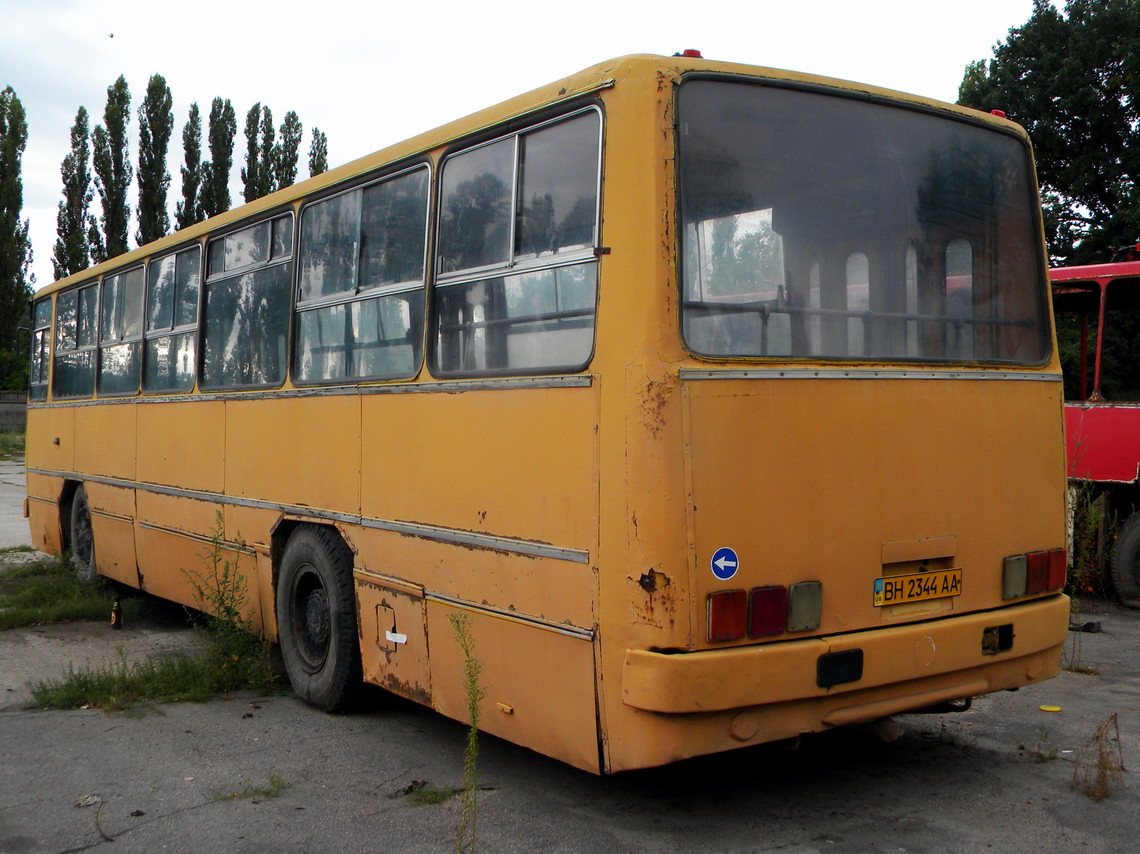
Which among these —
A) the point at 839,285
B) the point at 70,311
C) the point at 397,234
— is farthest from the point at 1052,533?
the point at 70,311

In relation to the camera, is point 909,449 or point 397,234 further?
point 397,234

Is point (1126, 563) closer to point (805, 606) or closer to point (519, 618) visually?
point (805, 606)

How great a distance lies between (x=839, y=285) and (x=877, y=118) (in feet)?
2.48

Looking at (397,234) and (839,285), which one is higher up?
(397,234)

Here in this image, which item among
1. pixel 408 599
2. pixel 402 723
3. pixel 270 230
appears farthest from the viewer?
pixel 270 230

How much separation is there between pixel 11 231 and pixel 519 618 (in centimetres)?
4682

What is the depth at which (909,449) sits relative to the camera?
15.3 ft

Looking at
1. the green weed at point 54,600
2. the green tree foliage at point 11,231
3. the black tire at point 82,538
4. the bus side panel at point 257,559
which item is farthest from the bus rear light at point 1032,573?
the green tree foliage at point 11,231

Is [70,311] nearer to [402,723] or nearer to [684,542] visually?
[402,723]

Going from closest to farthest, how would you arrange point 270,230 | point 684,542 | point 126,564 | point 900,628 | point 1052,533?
point 684,542, point 900,628, point 1052,533, point 270,230, point 126,564

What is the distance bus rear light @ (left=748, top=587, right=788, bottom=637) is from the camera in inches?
164

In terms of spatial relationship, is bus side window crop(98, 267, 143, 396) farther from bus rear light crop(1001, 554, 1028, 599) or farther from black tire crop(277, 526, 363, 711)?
bus rear light crop(1001, 554, 1028, 599)

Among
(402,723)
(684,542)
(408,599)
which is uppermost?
(684,542)

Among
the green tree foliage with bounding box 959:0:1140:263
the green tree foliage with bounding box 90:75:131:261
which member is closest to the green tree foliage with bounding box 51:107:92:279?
the green tree foliage with bounding box 90:75:131:261
